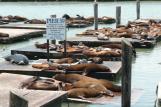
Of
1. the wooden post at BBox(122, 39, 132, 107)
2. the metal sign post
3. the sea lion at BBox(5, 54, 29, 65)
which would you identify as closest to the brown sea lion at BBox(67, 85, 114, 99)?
the wooden post at BBox(122, 39, 132, 107)

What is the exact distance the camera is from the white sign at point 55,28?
10.9 metres

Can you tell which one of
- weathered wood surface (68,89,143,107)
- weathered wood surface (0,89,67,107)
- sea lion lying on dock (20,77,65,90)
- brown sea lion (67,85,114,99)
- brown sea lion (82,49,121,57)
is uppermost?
weathered wood surface (0,89,67,107)

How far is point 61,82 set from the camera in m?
8.91

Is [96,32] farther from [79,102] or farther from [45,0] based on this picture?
[45,0]

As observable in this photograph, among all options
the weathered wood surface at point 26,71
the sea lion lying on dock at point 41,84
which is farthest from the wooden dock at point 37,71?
the sea lion lying on dock at point 41,84

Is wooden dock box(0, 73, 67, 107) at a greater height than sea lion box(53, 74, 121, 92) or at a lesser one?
greater

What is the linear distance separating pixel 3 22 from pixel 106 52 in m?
14.8

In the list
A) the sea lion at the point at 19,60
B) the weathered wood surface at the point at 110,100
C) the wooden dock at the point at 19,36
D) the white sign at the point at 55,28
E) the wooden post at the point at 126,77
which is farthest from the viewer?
the wooden dock at the point at 19,36

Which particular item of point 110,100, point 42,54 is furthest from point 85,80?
point 42,54

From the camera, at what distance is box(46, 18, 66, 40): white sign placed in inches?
430

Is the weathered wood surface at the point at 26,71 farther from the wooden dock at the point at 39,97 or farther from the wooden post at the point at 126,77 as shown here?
the wooden dock at the point at 39,97

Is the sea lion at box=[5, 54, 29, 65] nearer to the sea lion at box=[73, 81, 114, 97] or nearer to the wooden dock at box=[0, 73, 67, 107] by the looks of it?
the sea lion at box=[73, 81, 114, 97]

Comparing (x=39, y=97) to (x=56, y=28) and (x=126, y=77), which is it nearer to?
(x=126, y=77)

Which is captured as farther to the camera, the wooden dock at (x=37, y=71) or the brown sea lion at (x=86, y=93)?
the wooden dock at (x=37, y=71)
